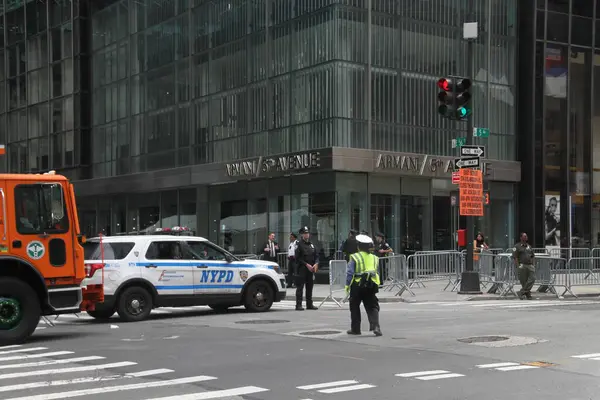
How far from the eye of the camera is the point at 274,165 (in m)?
29.3

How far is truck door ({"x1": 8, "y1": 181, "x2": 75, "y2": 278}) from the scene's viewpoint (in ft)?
42.3

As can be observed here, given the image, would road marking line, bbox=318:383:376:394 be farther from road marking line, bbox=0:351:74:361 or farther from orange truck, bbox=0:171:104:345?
orange truck, bbox=0:171:104:345

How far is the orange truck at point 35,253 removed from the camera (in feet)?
42.0

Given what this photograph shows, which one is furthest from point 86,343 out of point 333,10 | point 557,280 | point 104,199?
point 104,199

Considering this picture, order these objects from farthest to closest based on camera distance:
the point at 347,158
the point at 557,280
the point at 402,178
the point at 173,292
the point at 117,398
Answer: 1. the point at 402,178
2. the point at 347,158
3. the point at 557,280
4. the point at 173,292
5. the point at 117,398

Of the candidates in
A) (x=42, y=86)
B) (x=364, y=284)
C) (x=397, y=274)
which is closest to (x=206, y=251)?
(x=364, y=284)

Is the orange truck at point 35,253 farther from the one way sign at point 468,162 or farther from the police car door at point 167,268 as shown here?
the one way sign at point 468,162

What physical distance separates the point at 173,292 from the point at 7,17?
3779 centimetres

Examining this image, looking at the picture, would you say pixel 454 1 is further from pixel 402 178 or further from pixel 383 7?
pixel 402 178

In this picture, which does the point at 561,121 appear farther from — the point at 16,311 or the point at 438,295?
the point at 16,311

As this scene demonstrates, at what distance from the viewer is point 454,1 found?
30875mm

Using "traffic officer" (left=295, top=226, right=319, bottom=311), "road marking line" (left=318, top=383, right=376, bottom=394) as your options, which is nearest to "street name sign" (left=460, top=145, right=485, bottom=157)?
"traffic officer" (left=295, top=226, right=319, bottom=311)

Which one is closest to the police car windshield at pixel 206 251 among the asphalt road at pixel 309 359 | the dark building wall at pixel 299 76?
the asphalt road at pixel 309 359

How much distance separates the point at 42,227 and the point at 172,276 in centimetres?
420
